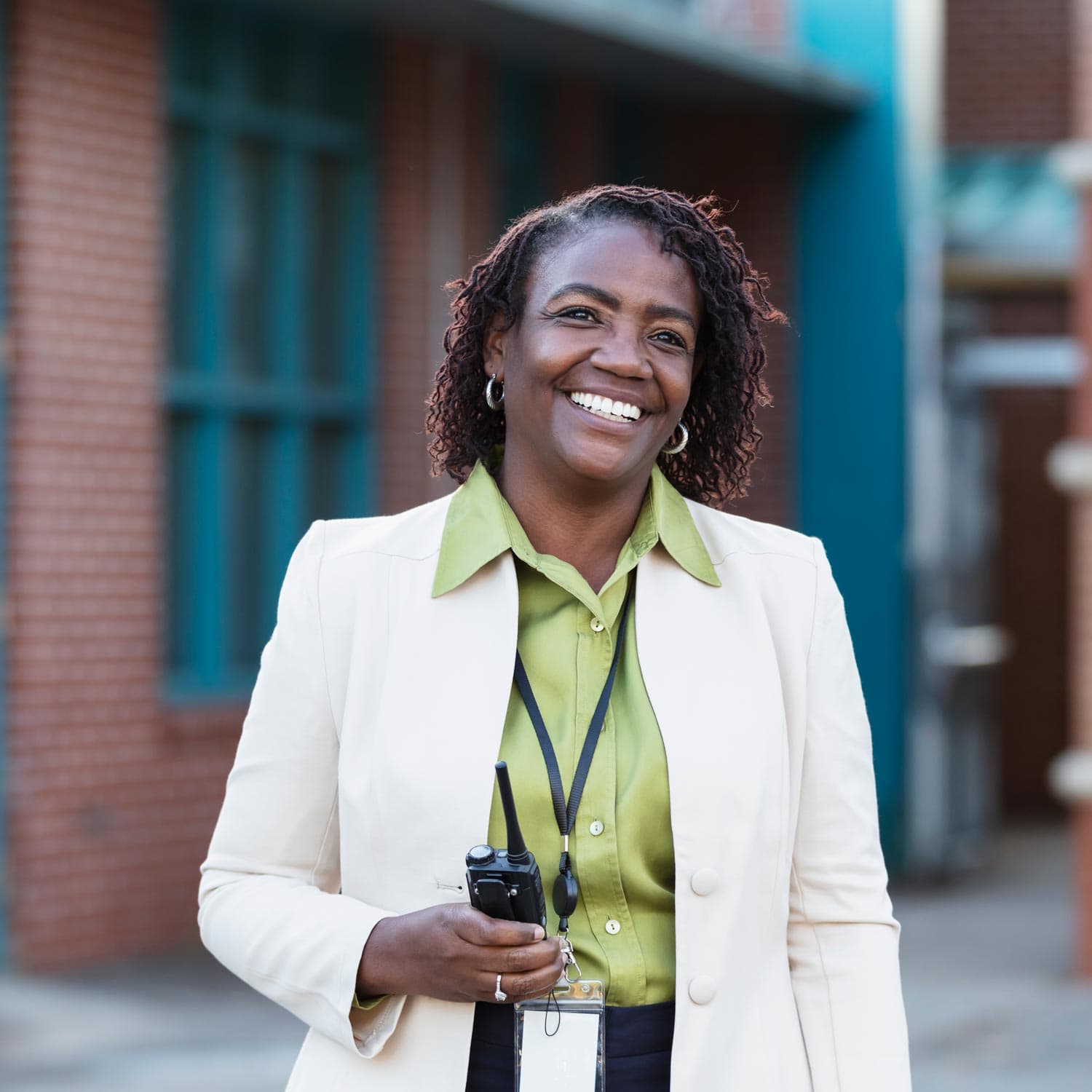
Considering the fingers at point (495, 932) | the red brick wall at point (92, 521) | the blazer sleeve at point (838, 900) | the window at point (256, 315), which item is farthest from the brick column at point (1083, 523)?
the fingers at point (495, 932)

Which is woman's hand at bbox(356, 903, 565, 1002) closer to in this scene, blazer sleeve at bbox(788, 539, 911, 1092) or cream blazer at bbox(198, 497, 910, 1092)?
cream blazer at bbox(198, 497, 910, 1092)

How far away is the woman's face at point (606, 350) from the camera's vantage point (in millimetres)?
2521

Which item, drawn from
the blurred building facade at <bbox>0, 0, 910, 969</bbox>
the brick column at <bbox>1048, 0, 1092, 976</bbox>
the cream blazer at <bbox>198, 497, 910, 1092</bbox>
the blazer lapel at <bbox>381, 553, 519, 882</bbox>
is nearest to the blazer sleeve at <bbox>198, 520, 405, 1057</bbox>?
the cream blazer at <bbox>198, 497, 910, 1092</bbox>

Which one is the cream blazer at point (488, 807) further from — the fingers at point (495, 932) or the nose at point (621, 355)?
the nose at point (621, 355)

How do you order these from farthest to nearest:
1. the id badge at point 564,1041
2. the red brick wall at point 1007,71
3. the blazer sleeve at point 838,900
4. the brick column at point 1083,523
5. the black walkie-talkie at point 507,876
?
the red brick wall at point 1007,71 < the brick column at point 1083,523 < the blazer sleeve at point 838,900 < the id badge at point 564,1041 < the black walkie-talkie at point 507,876

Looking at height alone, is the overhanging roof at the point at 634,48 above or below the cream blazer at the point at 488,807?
above

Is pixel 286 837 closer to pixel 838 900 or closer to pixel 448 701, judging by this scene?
pixel 448 701

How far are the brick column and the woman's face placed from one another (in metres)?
5.89

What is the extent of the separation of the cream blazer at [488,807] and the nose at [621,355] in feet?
0.85

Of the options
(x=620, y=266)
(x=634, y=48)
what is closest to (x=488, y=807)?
(x=620, y=266)

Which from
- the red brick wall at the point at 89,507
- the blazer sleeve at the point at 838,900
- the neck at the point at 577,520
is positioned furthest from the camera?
the red brick wall at the point at 89,507

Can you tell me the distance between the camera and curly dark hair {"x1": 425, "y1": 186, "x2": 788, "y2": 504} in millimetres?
2600

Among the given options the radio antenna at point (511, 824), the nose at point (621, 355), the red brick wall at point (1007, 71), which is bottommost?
the radio antenna at point (511, 824)

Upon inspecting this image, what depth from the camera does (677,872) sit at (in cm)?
239
